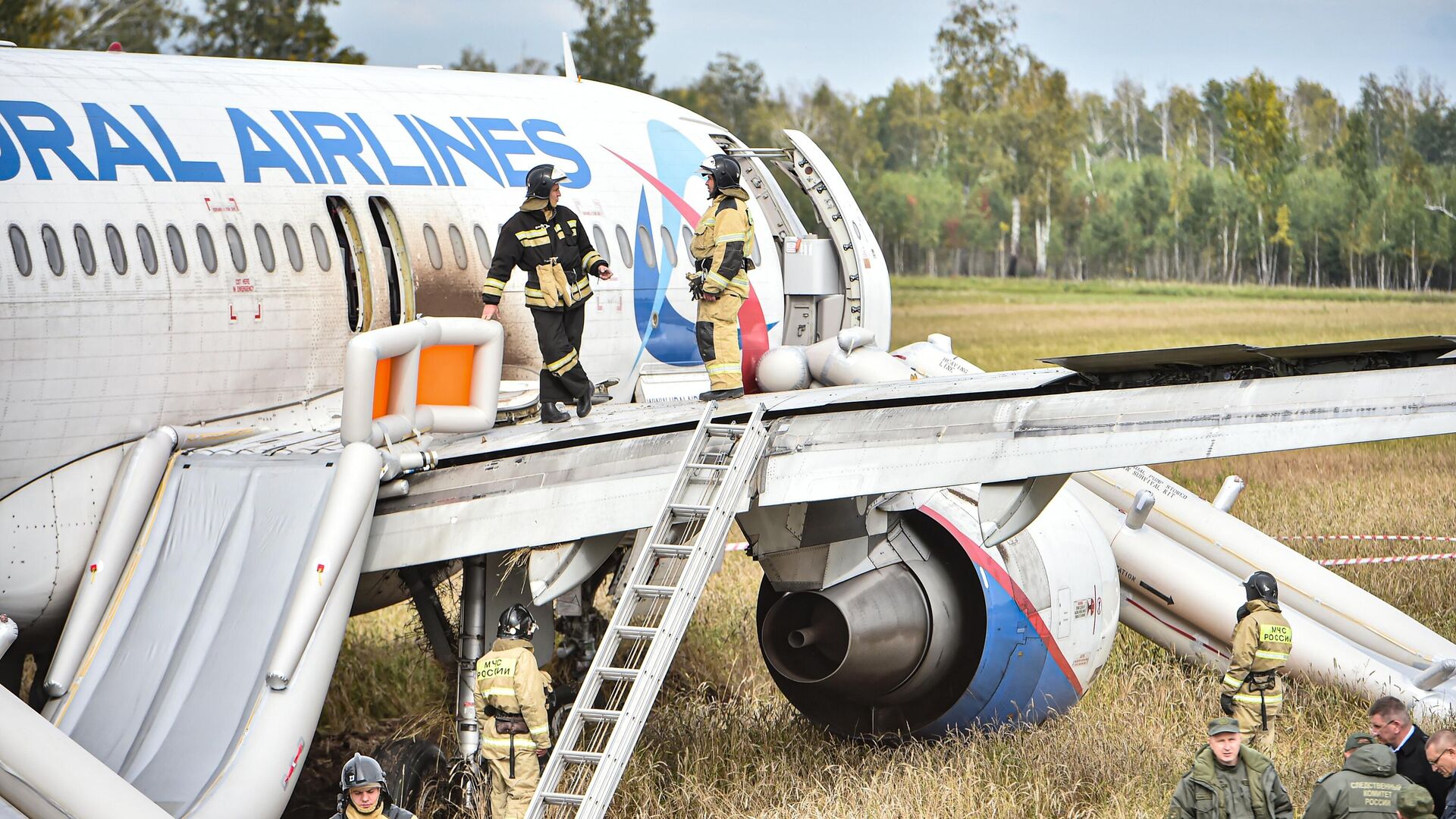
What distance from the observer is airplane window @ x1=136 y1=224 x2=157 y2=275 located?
1103cm

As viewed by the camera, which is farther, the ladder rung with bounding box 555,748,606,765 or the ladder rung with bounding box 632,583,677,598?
the ladder rung with bounding box 632,583,677,598

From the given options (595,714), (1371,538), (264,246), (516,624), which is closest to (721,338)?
(516,624)

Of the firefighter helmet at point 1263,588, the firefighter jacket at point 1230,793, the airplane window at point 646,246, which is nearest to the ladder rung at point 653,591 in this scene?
the firefighter jacket at point 1230,793

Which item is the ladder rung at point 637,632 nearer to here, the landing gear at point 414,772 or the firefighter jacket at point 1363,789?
the landing gear at point 414,772

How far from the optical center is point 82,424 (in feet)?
34.5

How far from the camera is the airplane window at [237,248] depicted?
11.6 metres

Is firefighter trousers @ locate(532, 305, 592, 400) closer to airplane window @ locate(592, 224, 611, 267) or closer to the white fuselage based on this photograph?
the white fuselage

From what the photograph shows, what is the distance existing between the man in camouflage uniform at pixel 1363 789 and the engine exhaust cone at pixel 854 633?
3.45m

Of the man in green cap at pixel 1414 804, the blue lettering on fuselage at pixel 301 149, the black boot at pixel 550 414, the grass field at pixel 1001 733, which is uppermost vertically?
the blue lettering on fuselage at pixel 301 149

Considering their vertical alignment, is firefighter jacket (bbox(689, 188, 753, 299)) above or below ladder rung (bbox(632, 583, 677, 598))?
above

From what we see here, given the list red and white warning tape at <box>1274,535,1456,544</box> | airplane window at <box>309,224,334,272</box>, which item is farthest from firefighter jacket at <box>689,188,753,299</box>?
red and white warning tape at <box>1274,535,1456,544</box>

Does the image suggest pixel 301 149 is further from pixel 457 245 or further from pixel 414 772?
pixel 414 772

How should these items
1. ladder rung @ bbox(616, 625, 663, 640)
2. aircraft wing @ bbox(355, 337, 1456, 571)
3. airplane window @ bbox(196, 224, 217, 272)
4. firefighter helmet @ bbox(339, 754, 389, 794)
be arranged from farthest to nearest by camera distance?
airplane window @ bbox(196, 224, 217, 272) → aircraft wing @ bbox(355, 337, 1456, 571) → ladder rung @ bbox(616, 625, 663, 640) → firefighter helmet @ bbox(339, 754, 389, 794)

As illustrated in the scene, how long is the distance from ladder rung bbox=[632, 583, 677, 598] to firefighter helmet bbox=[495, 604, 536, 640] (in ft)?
4.77
